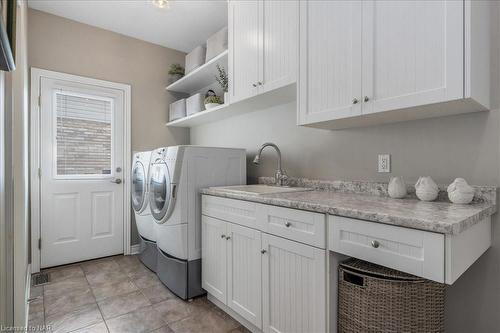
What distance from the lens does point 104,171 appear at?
10.6 feet

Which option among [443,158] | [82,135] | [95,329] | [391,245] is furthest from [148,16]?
[391,245]

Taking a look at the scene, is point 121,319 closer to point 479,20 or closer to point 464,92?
point 464,92

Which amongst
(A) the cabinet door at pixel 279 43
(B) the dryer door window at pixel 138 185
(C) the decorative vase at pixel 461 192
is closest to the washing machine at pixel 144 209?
(B) the dryer door window at pixel 138 185

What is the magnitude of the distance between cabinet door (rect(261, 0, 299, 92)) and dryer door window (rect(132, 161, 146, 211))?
1.64m

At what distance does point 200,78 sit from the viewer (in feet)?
10.5

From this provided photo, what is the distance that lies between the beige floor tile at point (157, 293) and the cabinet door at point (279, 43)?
1824 millimetres

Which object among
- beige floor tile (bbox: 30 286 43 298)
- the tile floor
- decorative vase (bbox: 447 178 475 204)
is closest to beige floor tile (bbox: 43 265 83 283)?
the tile floor

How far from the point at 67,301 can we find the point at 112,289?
33 cm

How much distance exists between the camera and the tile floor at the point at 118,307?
185cm

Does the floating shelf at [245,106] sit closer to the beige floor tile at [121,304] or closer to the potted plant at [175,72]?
the potted plant at [175,72]

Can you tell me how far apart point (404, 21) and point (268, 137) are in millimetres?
1478

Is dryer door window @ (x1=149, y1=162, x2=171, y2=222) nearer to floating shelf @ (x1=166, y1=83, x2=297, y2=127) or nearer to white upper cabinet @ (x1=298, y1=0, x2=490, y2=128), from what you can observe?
floating shelf @ (x1=166, y1=83, x2=297, y2=127)

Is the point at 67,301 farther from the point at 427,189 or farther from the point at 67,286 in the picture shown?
the point at 427,189

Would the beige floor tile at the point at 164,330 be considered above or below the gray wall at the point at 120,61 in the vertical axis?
below
